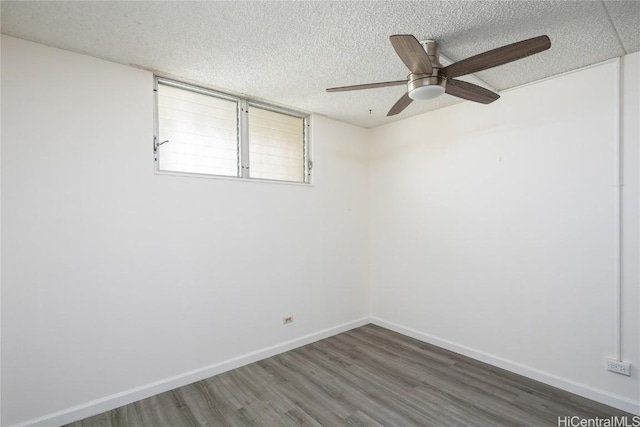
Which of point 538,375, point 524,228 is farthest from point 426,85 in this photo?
point 538,375

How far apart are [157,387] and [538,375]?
328 centimetres

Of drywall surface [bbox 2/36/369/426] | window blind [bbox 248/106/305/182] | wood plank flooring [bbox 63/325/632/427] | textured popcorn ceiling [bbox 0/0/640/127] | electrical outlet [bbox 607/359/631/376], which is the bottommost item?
wood plank flooring [bbox 63/325/632/427]

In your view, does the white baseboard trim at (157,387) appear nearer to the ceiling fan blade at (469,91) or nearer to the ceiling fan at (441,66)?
the ceiling fan at (441,66)

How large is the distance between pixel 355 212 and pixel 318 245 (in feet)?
2.49

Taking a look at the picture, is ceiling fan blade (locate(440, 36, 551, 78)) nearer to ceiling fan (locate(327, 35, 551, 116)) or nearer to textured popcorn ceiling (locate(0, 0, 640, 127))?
ceiling fan (locate(327, 35, 551, 116))

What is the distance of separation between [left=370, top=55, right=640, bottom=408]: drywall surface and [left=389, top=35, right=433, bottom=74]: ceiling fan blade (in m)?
1.57

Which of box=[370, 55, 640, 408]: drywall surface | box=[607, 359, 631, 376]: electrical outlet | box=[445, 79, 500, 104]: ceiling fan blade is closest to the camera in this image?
box=[445, 79, 500, 104]: ceiling fan blade

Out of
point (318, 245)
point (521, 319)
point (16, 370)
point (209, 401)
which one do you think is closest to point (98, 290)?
point (16, 370)

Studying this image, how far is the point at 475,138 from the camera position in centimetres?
309

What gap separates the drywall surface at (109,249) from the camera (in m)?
2.01

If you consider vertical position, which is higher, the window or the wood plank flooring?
the window

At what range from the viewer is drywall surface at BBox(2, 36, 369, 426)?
2014 millimetres

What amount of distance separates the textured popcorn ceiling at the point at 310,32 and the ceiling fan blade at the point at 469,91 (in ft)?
1.07

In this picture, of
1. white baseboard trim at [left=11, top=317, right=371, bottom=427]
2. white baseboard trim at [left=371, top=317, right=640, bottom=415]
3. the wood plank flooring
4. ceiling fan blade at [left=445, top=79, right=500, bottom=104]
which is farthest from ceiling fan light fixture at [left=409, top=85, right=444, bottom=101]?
white baseboard trim at [left=11, top=317, right=371, bottom=427]
